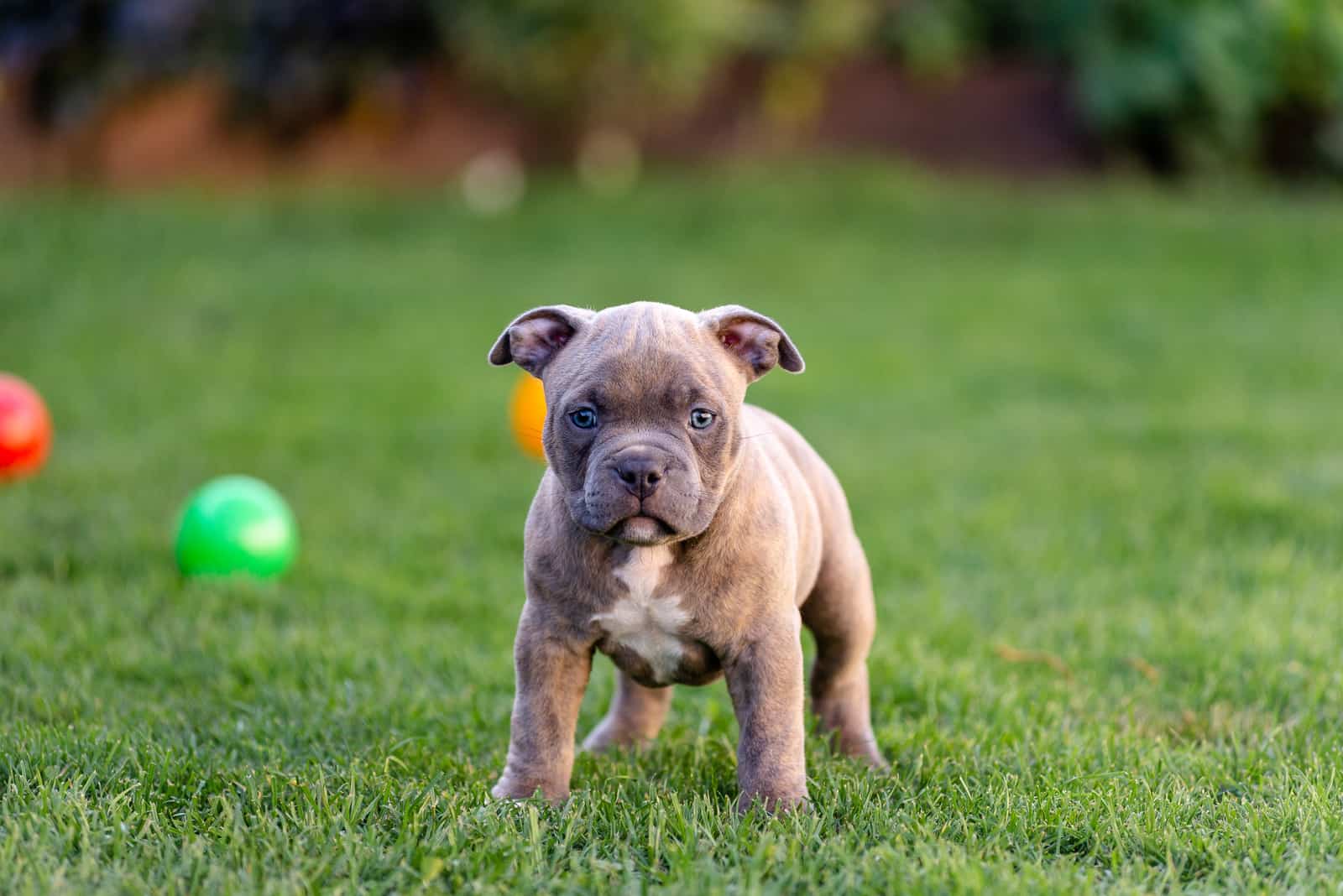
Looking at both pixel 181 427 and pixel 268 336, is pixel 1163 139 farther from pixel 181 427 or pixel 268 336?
pixel 181 427

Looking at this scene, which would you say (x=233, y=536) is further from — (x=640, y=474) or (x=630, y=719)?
(x=640, y=474)

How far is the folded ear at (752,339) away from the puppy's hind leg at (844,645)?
700mm

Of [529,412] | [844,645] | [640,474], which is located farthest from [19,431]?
[640,474]

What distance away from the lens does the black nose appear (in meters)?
3.38

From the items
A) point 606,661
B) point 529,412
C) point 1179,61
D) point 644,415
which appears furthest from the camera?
point 1179,61

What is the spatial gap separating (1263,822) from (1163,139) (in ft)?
57.7

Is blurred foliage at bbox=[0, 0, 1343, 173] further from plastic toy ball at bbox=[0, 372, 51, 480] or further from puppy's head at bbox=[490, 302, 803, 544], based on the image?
puppy's head at bbox=[490, 302, 803, 544]

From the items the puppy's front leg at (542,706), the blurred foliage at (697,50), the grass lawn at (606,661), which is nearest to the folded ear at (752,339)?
the puppy's front leg at (542,706)

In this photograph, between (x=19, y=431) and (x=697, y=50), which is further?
(x=697, y=50)

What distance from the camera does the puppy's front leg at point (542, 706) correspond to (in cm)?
380

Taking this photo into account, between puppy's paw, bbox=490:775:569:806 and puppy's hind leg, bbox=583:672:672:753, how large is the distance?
2.21ft

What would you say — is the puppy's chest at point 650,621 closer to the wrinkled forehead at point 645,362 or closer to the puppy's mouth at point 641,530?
the puppy's mouth at point 641,530

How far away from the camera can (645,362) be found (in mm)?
3547

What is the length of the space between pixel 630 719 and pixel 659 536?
1274 mm
